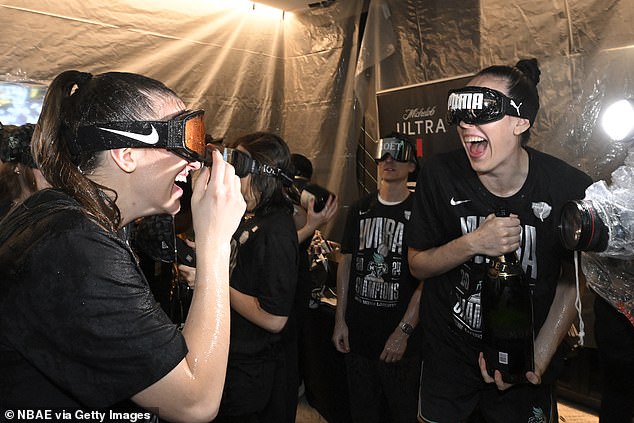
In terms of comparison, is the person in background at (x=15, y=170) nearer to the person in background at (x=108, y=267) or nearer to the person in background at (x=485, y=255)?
the person in background at (x=108, y=267)

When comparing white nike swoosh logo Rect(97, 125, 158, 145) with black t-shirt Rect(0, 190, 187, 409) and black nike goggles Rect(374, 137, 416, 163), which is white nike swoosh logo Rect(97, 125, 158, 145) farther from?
black nike goggles Rect(374, 137, 416, 163)

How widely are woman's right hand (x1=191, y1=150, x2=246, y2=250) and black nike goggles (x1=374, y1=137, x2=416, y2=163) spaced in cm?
189

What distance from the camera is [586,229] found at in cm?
112

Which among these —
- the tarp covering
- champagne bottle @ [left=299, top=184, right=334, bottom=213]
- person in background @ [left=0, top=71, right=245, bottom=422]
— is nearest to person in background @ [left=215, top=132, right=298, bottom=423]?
champagne bottle @ [left=299, top=184, right=334, bottom=213]

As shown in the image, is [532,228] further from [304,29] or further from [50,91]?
[304,29]

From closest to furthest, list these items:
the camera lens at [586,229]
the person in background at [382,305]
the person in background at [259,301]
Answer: the camera lens at [586,229], the person in background at [259,301], the person in background at [382,305]

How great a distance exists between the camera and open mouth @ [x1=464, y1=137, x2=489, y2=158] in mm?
1902

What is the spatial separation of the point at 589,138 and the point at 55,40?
10.7 feet

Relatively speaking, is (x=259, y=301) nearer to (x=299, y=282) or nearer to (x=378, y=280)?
(x=299, y=282)

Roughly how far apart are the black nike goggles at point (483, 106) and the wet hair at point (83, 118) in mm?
1118

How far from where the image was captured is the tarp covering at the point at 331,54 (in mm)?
2785

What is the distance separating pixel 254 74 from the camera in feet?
14.8

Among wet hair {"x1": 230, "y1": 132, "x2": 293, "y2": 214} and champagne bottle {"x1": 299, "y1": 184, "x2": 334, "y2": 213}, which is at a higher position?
wet hair {"x1": 230, "y1": 132, "x2": 293, "y2": 214}

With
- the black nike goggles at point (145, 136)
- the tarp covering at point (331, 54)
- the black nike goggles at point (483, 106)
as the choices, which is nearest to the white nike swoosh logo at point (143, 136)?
the black nike goggles at point (145, 136)
